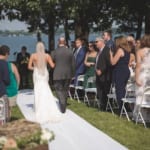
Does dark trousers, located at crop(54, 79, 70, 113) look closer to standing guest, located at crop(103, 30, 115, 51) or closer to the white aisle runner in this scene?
the white aisle runner

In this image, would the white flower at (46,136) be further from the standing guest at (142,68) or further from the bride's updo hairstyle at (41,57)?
the bride's updo hairstyle at (41,57)

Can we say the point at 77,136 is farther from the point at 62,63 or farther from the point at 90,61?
the point at 90,61

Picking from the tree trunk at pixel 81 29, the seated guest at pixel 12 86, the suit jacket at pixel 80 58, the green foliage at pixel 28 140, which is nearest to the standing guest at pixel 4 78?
the seated guest at pixel 12 86

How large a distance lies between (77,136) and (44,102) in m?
3.05

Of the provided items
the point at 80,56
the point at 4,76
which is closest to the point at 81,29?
the point at 80,56

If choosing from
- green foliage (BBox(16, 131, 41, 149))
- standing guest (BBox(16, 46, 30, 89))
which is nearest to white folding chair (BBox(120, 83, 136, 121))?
green foliage (BBox(16, 131, 41, 149))

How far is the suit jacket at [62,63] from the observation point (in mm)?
15932

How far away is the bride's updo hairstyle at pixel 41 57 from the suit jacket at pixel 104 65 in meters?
1.47

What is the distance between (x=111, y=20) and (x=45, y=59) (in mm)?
25375

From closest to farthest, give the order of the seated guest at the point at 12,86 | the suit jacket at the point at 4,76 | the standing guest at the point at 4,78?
the standing guest at the point at 4,78 < the suit jacket at the point at 4,76 < the seated guest at the point at 12,86

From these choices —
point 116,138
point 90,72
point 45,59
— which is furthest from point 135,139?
point 90,72

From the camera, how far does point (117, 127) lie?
44.1 ft

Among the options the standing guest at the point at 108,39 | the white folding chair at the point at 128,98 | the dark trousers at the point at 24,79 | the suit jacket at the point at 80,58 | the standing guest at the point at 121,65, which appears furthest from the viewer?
the dark trousers at the point at 24,79

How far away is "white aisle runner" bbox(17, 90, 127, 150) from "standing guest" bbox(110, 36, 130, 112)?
122 cm
